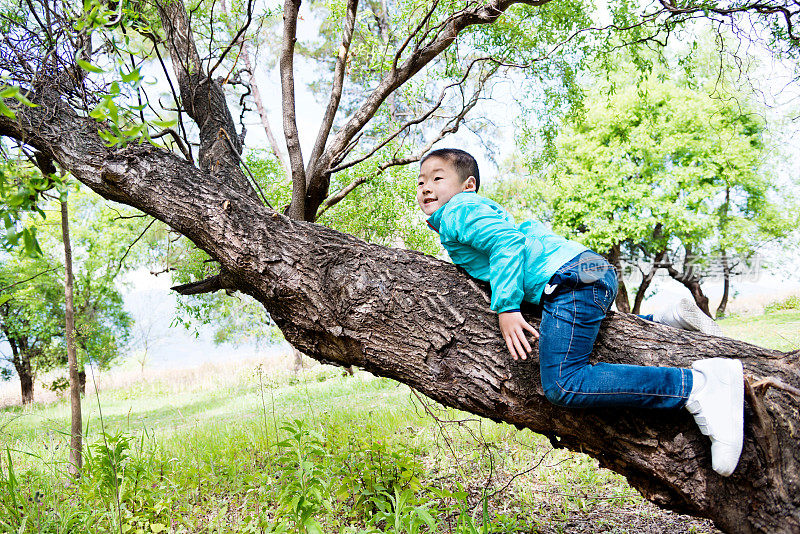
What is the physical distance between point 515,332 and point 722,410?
801mm

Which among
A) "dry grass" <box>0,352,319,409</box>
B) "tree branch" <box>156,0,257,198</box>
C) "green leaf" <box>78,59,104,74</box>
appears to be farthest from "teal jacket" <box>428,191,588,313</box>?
"dry grass" <box>0,352,319,409</box>

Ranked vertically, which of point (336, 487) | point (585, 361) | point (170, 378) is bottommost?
point (170, 378)

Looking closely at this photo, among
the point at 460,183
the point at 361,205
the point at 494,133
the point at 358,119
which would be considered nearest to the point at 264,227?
the point at 460,183

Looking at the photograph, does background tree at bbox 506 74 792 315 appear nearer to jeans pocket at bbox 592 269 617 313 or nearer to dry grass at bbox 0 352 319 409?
dry grass at bbox 0 352 319 409

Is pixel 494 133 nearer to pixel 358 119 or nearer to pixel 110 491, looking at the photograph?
pixel 358 119

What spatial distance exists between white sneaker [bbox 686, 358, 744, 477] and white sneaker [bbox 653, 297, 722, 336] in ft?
2.05

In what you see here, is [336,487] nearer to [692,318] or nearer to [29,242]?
[692,318]

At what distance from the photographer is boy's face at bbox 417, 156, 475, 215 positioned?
2.52 meters

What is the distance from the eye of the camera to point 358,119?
13.4ft

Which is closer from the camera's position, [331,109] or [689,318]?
[689,318]

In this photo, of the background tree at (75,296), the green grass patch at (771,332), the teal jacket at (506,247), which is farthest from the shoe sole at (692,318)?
the background tree at (75,296)

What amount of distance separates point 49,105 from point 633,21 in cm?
555

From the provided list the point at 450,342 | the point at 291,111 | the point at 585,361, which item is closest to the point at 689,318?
the point at 585,361

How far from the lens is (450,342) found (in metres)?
2.20
